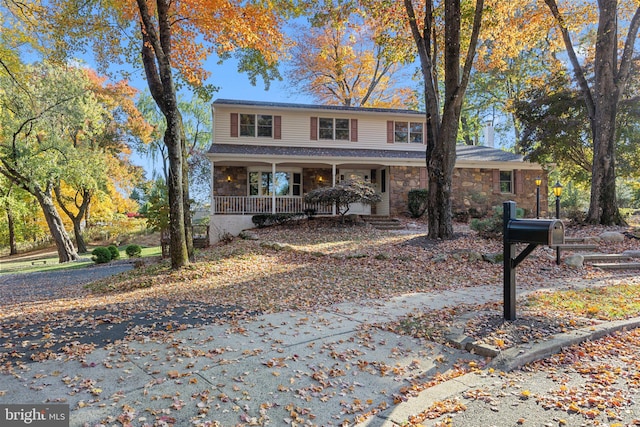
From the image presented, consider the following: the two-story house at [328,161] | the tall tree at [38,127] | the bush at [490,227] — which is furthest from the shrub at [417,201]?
the tall tree at [38,127]

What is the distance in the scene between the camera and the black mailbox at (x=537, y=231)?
12.2 ft

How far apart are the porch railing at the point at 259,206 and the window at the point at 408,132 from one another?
5.52 metres

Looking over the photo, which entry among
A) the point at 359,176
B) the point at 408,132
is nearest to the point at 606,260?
the point at 359,176

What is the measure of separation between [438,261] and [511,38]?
31.7ft

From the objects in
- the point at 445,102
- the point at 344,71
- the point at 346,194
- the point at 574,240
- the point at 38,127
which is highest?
the point at 344,71

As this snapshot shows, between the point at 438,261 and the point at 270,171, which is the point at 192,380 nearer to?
the point at 438,261

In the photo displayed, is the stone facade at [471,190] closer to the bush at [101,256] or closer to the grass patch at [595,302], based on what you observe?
the grass patch at [595,302]

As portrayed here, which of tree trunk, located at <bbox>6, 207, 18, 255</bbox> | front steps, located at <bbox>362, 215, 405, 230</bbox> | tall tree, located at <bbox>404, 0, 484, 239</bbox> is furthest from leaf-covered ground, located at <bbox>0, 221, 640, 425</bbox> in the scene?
tree trunk, located at <bbox>6, 207, 18, 255</bbox>

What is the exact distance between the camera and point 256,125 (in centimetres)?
1791

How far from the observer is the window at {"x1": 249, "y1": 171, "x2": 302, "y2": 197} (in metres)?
18.1

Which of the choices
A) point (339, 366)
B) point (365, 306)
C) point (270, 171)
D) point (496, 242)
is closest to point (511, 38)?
point (496, 242)

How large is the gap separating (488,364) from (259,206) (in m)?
14.1

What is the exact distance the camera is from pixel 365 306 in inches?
215

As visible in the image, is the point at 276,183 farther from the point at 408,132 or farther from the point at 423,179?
the point at 408,132
